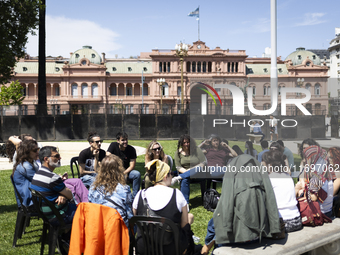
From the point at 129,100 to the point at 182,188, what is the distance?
178 ft

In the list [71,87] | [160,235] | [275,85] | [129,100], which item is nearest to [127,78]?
[129,100]

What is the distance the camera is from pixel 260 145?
6480 mm

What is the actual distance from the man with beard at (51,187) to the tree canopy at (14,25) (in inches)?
433

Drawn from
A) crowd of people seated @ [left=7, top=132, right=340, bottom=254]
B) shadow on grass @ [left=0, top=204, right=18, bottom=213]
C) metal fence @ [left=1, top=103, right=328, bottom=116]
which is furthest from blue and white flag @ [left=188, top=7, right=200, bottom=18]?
crowd of people seated @ [left=7, top=132, right=340, bottom=254]

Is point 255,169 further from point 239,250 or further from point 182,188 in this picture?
point 182,188

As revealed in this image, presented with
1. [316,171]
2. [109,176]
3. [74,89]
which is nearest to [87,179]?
[109,176]

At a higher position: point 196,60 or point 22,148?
point 196,60

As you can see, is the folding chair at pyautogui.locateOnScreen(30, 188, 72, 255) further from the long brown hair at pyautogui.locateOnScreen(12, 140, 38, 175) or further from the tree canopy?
the tree canopy

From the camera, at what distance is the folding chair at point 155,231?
121 inches

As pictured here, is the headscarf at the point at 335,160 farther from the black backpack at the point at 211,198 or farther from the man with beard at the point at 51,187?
the man with beard at the point at 51,187

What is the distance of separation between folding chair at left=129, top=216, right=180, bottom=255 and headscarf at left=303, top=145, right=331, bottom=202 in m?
2.00

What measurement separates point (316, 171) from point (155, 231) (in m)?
2.27

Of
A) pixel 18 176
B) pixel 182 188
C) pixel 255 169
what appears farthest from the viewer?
pixel 182 188

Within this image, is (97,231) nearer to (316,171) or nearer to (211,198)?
(316,171)
